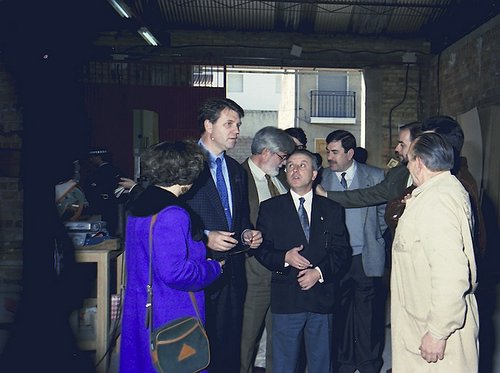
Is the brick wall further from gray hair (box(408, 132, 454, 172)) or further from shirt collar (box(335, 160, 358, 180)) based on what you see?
gray hair (box(408, 132, 454, 172))

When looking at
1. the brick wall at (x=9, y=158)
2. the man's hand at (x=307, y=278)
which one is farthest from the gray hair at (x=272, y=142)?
the brick wall at (x=9, y=158)

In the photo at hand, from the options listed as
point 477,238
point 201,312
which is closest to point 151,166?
point 201,312

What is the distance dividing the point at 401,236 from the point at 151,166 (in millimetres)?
1159

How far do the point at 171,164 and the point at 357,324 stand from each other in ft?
6.99

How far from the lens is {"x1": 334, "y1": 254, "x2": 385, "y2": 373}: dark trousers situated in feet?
11.8

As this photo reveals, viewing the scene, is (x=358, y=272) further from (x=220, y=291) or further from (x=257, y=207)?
(x=220, y=291)

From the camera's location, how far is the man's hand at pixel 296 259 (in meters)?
2.84

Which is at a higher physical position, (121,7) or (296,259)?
(121,7)

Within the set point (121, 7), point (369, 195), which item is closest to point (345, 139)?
point (369, 195)

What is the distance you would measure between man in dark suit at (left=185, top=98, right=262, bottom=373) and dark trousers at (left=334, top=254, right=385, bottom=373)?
0.99m

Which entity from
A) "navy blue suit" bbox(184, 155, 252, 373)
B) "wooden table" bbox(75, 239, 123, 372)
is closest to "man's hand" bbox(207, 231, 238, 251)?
"navy blue suit" bbox(184, 155, 252, 373)

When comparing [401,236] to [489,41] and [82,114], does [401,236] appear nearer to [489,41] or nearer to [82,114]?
[489,41]

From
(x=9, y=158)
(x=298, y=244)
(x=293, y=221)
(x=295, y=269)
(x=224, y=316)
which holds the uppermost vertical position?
(x=9, y=158)

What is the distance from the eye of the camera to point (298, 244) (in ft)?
9.75
